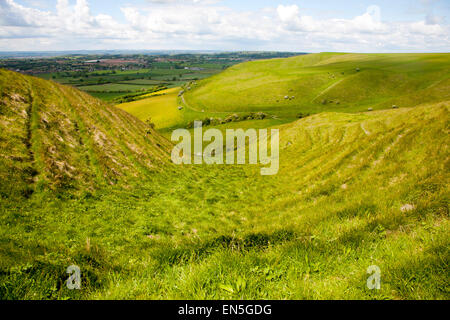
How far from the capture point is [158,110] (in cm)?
13300

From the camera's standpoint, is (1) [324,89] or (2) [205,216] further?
(1) [324,89]

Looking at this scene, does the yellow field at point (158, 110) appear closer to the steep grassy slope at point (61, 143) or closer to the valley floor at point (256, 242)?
the steep grassy slope at point (61, 143)

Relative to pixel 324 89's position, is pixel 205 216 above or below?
below

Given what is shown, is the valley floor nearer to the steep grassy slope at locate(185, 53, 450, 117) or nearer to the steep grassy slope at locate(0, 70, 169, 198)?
the steep grassy slope at locate(0, 70, 169, 198)

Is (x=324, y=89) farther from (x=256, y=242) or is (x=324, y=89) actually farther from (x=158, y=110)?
(x=256, y=242)

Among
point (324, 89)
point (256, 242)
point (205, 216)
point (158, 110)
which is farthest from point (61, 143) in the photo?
point (324, 89)

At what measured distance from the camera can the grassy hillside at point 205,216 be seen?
4266 mm

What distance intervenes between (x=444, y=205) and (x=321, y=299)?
6298mm

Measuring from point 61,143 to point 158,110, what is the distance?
11856 cm

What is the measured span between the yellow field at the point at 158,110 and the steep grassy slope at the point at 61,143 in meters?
86.0

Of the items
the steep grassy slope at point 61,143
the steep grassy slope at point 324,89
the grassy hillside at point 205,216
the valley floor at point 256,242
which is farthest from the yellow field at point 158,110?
the valley floor at point 256,242

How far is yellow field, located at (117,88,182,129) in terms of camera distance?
4713 inches

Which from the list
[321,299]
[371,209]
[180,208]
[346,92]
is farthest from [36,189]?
[346,92]

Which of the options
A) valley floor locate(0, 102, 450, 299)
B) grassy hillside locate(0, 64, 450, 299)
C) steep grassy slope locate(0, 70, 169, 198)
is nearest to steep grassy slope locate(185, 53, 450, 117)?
steep grassy slope locate(0, 70, 169, 198)
